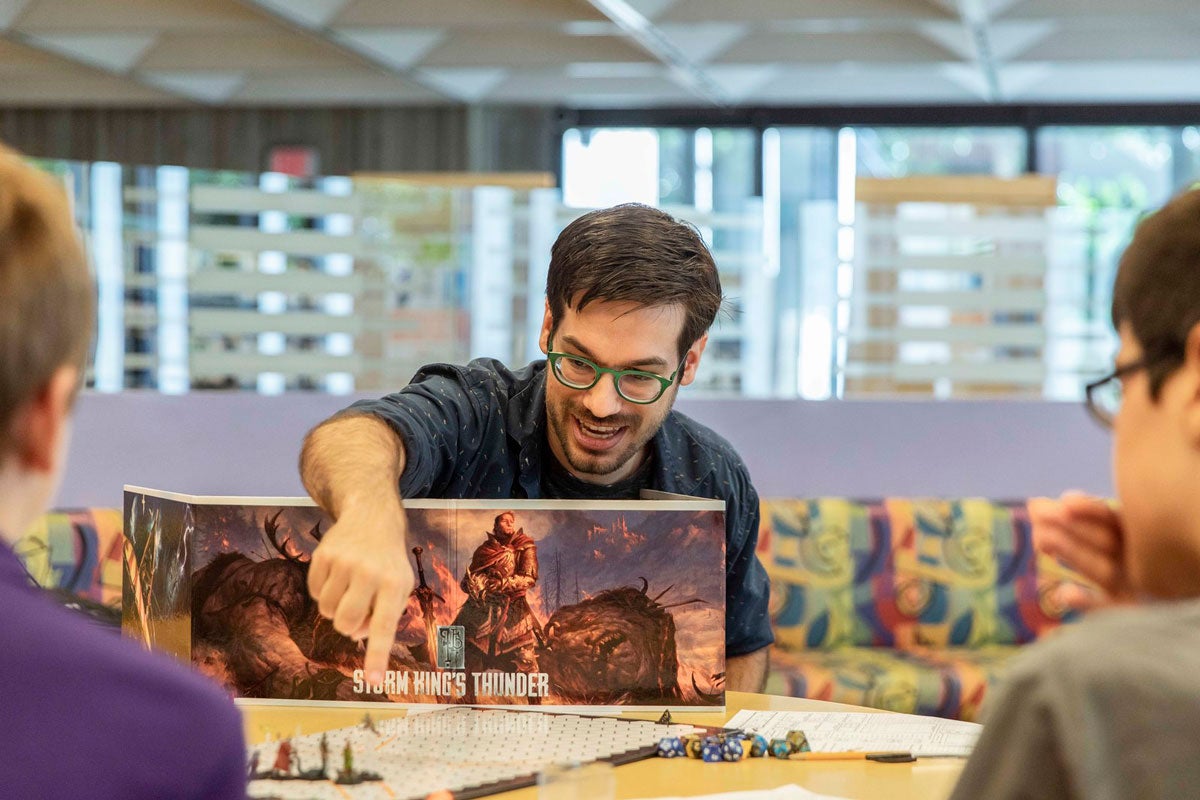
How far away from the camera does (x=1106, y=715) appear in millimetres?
583

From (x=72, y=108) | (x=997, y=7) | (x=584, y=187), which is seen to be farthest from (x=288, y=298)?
(x=72, y=108)

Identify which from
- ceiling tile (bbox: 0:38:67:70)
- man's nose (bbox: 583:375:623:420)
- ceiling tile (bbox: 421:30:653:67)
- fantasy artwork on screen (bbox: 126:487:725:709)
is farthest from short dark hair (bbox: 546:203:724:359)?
ceiling tile (bbox: 0:38:67:70)

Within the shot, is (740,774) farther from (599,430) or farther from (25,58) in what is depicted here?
(25,58)

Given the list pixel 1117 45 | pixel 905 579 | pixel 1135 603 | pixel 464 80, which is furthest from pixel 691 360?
pixel 464 80

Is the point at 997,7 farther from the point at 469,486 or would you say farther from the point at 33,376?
the point at 33,376

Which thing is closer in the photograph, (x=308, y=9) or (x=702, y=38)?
(x=308, y=9)

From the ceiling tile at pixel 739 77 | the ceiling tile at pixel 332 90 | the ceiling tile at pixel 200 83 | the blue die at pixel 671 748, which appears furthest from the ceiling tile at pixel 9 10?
the blue die at pixel 671 748

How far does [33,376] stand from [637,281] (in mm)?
1231

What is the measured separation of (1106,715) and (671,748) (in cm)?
85

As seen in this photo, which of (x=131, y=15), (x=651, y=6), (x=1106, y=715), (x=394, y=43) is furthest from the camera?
(x=394, y=43)

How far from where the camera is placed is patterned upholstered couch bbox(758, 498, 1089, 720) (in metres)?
3.63

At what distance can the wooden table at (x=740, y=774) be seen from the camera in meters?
1.29

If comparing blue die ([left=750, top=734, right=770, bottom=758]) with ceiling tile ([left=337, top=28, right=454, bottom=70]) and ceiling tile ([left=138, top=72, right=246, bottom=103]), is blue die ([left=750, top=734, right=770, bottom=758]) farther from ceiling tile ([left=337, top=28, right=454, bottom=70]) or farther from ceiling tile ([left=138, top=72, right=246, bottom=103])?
ceiling tile ([left=138, top=72, right=246, bottom=103])

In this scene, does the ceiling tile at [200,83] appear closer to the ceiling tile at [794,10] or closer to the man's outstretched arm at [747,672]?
the ceiling tile at [794,10]
